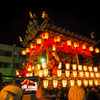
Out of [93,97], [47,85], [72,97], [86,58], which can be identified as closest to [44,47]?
[47,85]

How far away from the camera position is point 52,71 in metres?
8.71

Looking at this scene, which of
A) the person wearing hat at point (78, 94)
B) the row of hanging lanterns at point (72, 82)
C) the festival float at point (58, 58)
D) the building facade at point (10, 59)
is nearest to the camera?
the person wearing hat at point (78, 94)

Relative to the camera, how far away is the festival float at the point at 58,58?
7780mm

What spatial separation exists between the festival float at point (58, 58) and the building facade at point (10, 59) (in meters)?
15.8

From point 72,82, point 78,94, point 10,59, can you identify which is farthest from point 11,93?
point 10,59

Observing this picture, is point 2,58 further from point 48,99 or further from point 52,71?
point 48,99

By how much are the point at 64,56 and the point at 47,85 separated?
5.33 meters

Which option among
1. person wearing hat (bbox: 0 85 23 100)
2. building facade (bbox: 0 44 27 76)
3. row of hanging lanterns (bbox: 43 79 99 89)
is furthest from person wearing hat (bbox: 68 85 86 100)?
building facade (bbox: 0 44 27 76)

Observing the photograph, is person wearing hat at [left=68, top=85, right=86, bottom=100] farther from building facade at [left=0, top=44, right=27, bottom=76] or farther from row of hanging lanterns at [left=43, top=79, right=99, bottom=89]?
building facade at [left=0, top=44, right=27, bottom=76]

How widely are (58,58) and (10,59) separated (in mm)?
19761

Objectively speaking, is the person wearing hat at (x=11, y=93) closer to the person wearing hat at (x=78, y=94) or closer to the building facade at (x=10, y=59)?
the person wearing hat at (x=78, y=94)

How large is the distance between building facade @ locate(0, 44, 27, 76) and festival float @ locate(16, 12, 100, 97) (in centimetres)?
1583

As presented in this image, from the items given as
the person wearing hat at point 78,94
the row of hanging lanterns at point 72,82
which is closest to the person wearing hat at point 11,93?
the person wearing hat at point 78,94

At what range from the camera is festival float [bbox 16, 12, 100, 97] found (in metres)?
7.78
